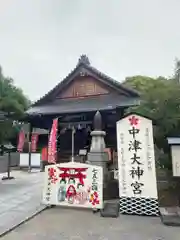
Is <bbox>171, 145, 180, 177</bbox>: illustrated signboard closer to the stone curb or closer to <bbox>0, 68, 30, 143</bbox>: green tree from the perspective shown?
the stone curb

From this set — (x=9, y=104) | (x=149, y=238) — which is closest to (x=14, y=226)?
(x=149, y=238)

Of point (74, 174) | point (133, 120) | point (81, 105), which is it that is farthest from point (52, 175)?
point (81, 105)

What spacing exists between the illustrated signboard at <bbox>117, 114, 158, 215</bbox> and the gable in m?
12.7

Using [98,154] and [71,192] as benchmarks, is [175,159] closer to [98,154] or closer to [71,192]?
[98,154]

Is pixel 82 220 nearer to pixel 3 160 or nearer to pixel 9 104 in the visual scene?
pixel 9 104

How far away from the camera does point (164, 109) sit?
705cm

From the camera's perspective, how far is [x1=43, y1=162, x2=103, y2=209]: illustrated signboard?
6.44m

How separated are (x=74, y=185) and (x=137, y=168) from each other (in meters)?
1.84

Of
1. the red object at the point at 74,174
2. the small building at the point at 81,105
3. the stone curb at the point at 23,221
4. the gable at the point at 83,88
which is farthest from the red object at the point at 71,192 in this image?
the gable at the point at 83,88

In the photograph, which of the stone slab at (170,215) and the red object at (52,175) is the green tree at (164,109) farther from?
the red object at (52,175)

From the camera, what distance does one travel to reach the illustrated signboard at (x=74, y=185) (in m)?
Result: 6.44

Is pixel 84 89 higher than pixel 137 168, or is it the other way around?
pixel 84 89

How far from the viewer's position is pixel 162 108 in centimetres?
709

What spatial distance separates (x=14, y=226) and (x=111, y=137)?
498 inches
